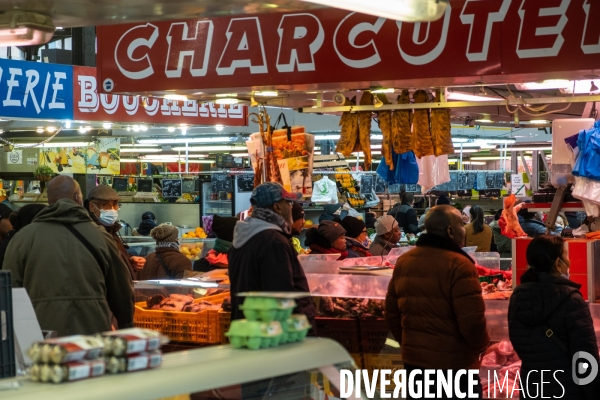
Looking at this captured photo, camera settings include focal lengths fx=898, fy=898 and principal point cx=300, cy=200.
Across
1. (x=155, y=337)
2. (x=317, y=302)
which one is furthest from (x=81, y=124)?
(x=155, y=337)

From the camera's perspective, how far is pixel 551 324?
5469mm

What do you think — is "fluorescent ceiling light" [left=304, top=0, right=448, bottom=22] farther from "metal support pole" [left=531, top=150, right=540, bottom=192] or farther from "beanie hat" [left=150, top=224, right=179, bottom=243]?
"beanie hat" [left=150, top=224, right=179, bottom=243]

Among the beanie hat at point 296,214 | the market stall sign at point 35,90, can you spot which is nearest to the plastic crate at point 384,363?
the beanie hat at point 296,214

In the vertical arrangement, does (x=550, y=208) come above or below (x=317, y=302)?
above

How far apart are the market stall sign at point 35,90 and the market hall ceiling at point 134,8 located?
5549 millimetres

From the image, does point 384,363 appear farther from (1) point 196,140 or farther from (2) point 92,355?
(1) point 196,140

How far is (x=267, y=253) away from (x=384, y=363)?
1627 millimetres

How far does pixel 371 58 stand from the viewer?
6.65 meters

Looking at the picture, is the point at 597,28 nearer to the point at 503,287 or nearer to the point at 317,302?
the point at 503,287

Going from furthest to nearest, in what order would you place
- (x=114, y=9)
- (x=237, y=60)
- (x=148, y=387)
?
(x=237, y=60), (x=114, y=9), (x=148, y=387)

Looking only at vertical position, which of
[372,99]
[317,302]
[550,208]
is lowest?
[317,302]

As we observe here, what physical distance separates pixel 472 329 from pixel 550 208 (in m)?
2.23

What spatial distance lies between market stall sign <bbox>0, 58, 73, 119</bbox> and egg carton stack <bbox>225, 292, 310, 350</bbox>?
7.64 m

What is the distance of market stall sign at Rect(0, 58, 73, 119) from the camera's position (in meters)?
10.2
